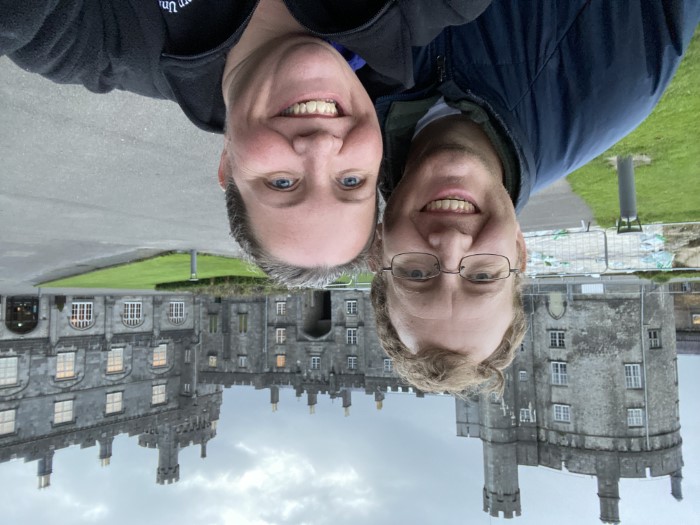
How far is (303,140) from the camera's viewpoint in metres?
2.27

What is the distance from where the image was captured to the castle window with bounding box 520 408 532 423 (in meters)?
27.5

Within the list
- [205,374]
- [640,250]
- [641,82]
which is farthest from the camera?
[205,374]

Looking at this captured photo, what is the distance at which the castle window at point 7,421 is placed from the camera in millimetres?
23859

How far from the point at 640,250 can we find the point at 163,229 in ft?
33.7

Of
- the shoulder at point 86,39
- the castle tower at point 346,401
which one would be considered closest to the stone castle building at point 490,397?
the castle tower at point 346,401

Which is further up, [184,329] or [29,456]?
[184,329]

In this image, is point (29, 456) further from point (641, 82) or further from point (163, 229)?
point (641, 82)

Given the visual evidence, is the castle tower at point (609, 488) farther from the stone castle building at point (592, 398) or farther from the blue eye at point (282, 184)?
the blue eye at point (282, 184)

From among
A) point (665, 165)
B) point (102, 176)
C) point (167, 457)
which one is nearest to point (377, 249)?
point (102, 176)

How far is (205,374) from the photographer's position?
3650 cm

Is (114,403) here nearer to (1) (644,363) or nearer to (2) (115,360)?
(2) (115,360)

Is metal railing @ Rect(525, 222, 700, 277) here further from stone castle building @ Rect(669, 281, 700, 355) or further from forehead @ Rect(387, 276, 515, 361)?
stone castle building @ Rect(669, 281, 700, 355)

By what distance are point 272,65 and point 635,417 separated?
95.6 ft

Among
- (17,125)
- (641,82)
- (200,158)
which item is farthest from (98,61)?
(200,158)
